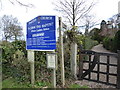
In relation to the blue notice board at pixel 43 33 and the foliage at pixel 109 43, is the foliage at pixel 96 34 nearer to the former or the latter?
the foliage at pixel 109 43

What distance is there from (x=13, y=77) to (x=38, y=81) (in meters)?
1.14

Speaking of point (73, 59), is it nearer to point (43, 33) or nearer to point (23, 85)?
point (43, 33)

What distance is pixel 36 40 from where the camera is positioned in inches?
152

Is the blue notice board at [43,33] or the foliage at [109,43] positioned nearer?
the blue notice board at [43,33]

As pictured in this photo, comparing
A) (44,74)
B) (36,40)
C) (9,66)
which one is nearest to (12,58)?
(9,66)

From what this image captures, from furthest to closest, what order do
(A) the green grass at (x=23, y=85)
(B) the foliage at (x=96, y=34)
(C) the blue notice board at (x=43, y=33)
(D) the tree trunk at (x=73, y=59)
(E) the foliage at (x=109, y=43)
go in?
(B) the foliage at (x=96, y=34) → (E) the foliage at (x=109, y=43) → (D) the tree trunk at (x=73, y=59) → (A) the green grass at (x=23, y=85) → (C) the blue notice board at (x=43, y=33)

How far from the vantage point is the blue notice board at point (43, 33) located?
3.42 meters

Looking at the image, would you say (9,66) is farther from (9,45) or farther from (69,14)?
(69,14)

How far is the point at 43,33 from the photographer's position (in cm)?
362

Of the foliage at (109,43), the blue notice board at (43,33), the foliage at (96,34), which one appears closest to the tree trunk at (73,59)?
the blue notice board at (43,33)

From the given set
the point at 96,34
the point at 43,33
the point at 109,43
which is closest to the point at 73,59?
the point at 43,33

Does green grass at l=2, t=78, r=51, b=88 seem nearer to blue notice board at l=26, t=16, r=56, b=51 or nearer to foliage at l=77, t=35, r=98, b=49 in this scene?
blue notice board at l=26, t=16, r=56, b=51

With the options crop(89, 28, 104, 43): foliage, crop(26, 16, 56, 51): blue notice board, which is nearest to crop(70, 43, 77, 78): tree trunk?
crop(26, 16, 56, 51): blue notice board

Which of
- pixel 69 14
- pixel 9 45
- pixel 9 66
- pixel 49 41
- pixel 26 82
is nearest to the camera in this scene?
pixel 49 41
